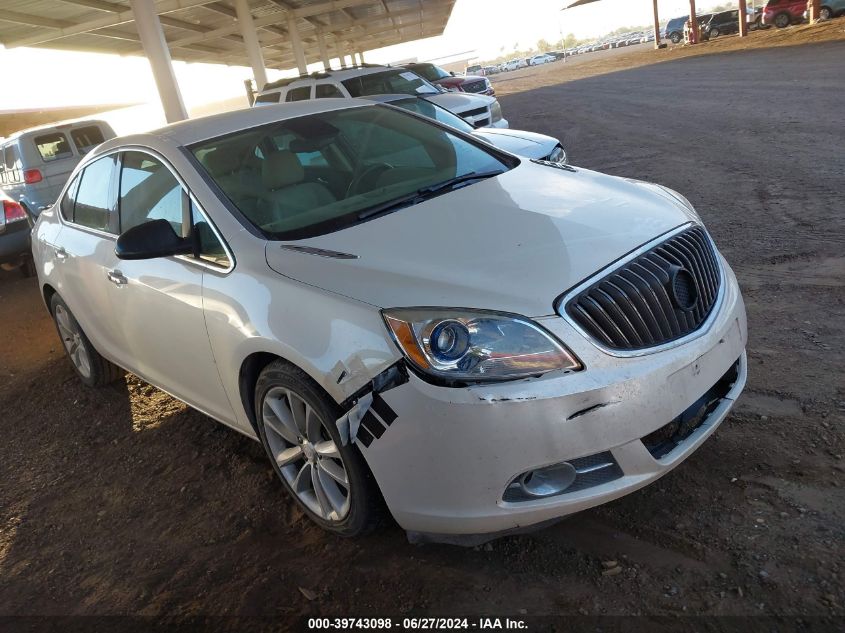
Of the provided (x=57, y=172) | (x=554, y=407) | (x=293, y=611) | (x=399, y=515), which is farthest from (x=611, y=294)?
(x=57, y=172)

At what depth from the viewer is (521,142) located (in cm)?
598

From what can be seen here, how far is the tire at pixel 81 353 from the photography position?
15.9 ft

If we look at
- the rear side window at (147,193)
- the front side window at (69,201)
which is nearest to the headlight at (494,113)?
the front side window at (69,201)

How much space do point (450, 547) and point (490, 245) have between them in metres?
1.18

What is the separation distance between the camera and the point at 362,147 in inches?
148

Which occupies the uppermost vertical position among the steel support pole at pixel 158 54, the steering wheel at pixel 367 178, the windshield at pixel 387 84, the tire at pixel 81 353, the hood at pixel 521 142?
the steel support pole at pixel 158 54

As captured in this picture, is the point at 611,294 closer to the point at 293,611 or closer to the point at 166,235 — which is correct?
the point at 293,611

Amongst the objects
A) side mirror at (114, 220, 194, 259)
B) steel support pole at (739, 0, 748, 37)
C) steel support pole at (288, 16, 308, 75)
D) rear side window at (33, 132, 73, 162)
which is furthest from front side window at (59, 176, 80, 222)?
steel support pole at (739, 0, 748, 37)

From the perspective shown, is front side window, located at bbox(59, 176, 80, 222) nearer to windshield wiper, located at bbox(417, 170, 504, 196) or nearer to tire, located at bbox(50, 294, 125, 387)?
tire, located at bbox(50, 294, 125, 387)

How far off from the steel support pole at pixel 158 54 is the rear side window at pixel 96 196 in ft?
48.6

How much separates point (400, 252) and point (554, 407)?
86cm

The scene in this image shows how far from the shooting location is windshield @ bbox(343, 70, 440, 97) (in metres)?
12.5

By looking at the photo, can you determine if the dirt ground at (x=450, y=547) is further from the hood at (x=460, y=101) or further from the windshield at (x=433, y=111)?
the hood at (x=460, y=101)

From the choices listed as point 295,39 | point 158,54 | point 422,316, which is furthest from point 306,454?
point 295,39
